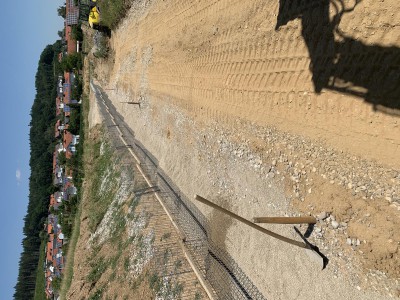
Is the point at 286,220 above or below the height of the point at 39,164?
above

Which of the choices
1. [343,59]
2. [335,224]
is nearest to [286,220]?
[335,224]

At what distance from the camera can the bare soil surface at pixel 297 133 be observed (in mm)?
5113

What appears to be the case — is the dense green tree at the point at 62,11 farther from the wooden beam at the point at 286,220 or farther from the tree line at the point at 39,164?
the wooden beam at the point at 286,220

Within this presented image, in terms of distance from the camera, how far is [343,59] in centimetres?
562

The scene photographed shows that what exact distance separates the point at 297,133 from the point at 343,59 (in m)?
1.62

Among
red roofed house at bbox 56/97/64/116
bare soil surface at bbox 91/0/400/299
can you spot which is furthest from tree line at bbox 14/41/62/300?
bare soil surface at bbox 91/0/400/299

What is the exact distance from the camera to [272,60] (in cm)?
721

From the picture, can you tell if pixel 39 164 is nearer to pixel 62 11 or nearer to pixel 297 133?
pixel 62 11

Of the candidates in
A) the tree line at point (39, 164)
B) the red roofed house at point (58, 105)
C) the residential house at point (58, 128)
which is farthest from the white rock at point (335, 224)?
the red roofed house at point (58, 105)

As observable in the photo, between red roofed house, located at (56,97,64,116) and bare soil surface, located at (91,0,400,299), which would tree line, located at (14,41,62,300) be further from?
bare soil surface, located at (91,0,400,299)

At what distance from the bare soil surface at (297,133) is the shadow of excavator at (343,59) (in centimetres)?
2

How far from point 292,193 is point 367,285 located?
6.80ft

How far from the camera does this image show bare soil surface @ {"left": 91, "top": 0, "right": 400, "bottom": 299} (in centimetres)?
511

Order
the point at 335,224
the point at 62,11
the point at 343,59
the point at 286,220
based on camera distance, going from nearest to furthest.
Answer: the point at 343,59
the point at 335,224
the point at 286,220
the point at 62,11
